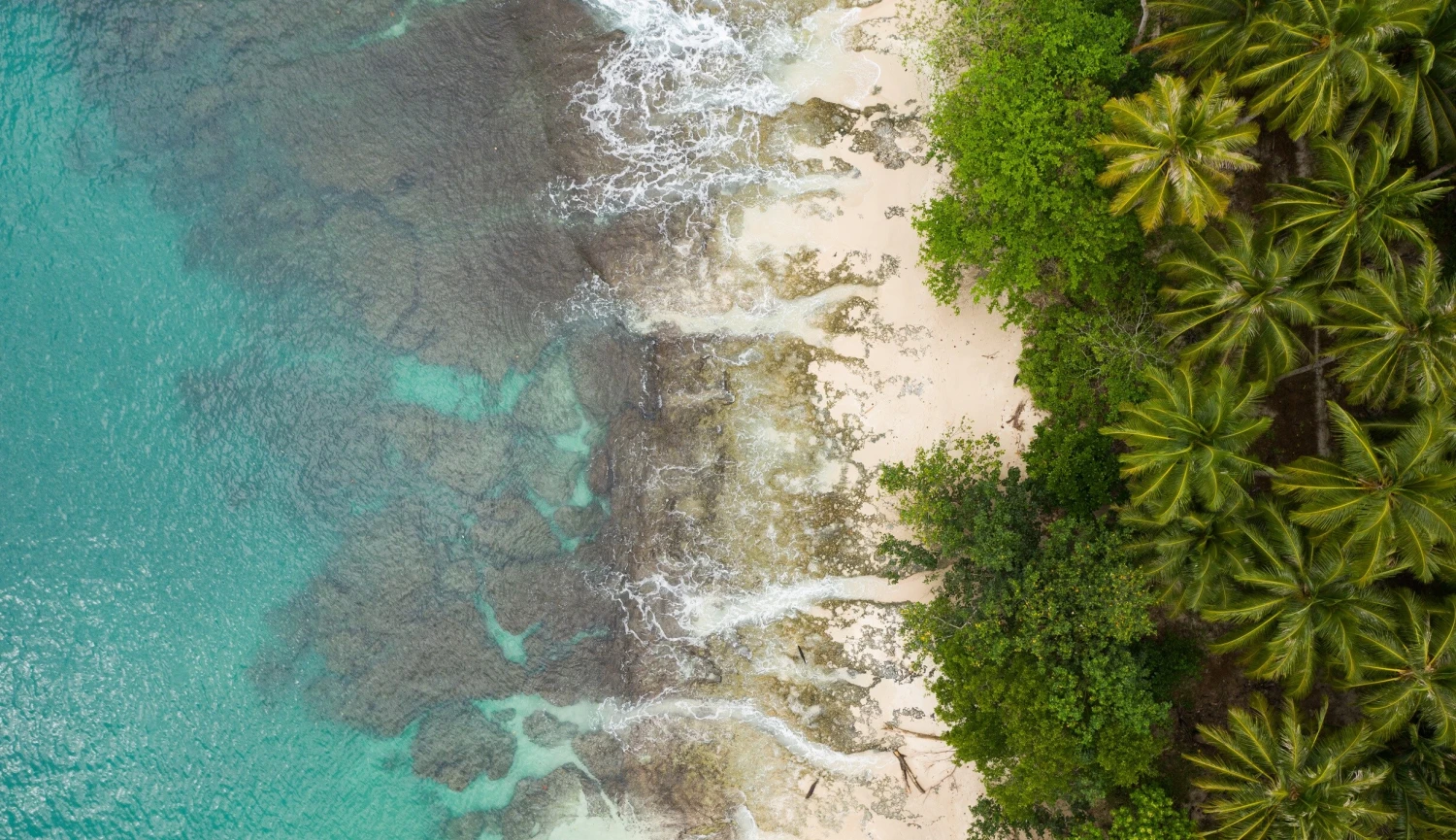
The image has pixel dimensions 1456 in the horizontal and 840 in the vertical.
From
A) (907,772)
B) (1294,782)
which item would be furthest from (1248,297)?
(907,772)

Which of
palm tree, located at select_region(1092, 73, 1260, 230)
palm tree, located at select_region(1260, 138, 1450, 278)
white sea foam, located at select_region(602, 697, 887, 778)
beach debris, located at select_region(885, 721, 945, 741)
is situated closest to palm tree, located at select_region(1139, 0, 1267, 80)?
palm tree, located at select_region(1092, 73, 1260, 230)

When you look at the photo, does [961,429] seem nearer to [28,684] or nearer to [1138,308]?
[1138,308]

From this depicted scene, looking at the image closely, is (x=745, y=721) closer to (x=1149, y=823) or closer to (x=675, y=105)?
(x=1149, y=823)

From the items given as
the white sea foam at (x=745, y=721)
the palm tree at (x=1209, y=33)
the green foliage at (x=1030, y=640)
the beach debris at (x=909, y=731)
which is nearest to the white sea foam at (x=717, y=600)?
the white sea foam at (x=745, y=721)

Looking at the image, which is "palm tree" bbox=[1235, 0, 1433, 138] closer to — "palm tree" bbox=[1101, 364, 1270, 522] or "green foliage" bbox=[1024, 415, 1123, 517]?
"palm tree" bbox=[1101, 364, 1270, 522]

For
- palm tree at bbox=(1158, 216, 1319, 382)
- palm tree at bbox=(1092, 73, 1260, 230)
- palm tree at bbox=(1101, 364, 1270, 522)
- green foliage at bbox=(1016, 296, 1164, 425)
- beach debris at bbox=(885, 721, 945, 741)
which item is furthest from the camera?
beach debris at bbox=(885, 721, 945, 741)
